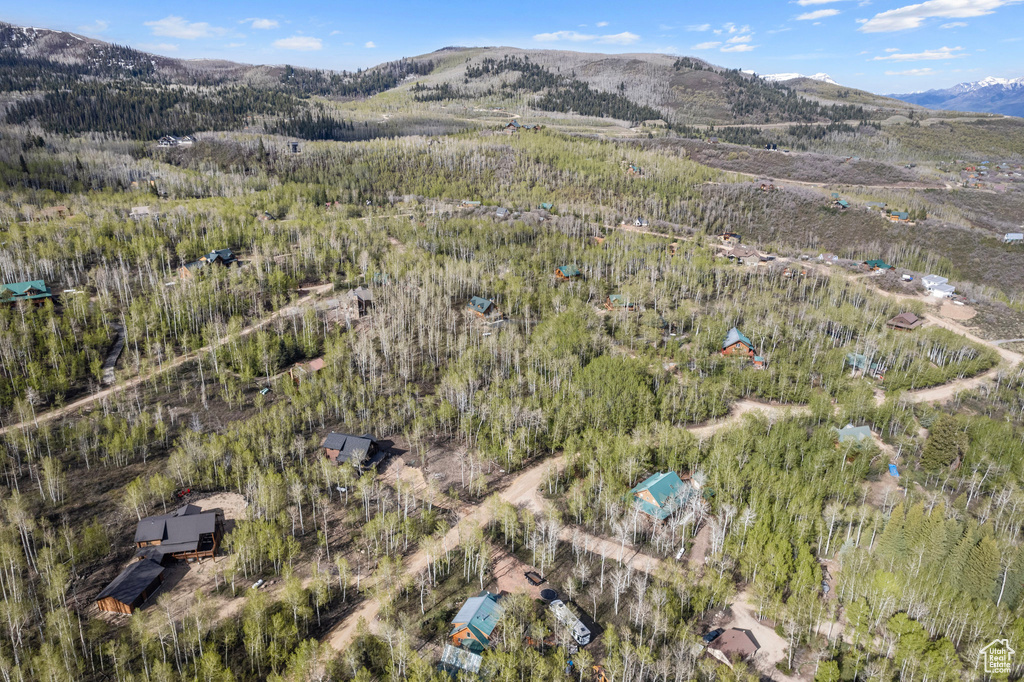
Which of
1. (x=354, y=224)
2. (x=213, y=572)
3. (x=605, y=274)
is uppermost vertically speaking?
(x=354, y=224)

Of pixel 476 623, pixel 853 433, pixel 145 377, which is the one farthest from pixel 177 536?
pixel 853 433

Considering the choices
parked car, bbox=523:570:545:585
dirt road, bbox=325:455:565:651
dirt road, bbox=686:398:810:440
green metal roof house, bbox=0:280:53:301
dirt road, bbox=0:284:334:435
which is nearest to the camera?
dirt road, bbox=325:455:565:651

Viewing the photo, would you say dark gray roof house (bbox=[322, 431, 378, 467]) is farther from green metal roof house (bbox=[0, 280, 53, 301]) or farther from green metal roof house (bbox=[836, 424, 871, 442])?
green metal roof house (bbox=[0, 280, 53, 301])

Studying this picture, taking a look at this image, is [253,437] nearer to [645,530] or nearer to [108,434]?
[108,434]

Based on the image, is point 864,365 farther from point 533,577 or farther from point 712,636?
point 533,577

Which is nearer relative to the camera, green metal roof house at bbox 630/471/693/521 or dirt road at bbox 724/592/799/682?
dirt road at bbox 724/592/799/682

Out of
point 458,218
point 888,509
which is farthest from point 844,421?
point 458,218

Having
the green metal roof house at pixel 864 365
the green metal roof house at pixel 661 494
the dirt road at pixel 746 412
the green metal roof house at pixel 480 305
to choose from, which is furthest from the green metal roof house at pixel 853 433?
the green metal roof house at pixel 480 305

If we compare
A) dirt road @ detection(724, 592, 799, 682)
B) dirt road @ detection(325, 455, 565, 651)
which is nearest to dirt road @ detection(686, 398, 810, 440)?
dirt road @ detection(325, 455, 565, 651)
